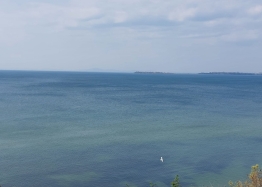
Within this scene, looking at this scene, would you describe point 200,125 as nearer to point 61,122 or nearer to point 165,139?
point 165,139

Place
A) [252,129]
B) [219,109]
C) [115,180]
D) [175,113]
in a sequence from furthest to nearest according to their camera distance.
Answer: [219,109], [175,113], [252,129], [115,180]

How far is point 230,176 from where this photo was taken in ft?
74.1

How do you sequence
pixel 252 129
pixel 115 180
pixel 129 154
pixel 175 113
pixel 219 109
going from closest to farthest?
pixel 115 180 → pixel 129 154 → pixel 252 129 → pixel 175 113 → pixel 219 109

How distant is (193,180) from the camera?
853 inches

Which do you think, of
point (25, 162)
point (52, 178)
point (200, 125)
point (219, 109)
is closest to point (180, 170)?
point (52, 178)

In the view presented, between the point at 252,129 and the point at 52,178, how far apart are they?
24798 millimetres

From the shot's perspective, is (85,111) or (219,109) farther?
(219,109)

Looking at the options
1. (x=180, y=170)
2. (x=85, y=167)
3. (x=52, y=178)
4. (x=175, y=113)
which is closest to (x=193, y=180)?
(x=180, y=170)

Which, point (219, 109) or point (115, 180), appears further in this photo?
point (219, 109)

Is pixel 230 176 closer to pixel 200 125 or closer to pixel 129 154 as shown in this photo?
pixel 129 154

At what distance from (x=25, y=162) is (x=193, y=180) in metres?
12.8

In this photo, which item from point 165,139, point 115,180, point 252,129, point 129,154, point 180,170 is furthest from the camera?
point 252,129

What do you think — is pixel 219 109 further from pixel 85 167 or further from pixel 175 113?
pixel 85 167

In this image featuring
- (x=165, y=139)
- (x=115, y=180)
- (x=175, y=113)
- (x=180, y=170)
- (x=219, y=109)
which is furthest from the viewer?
(x=219, y=109)
